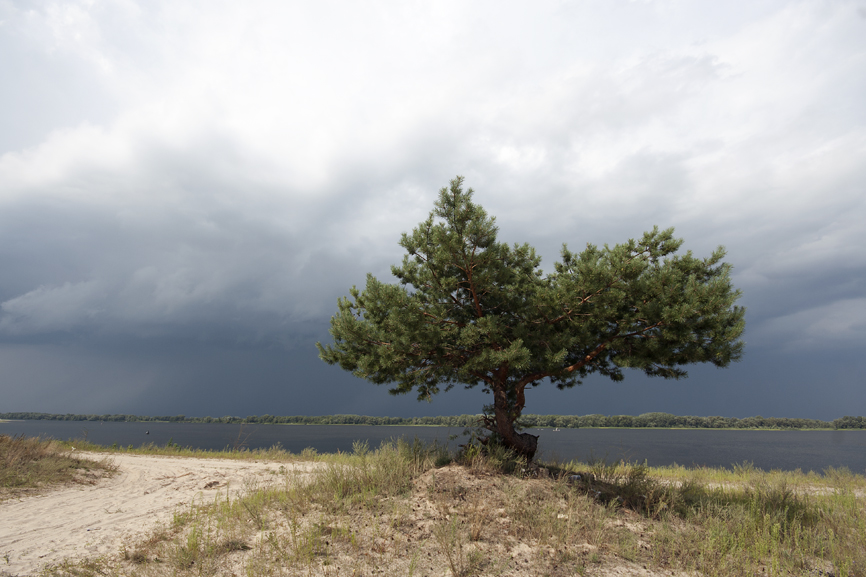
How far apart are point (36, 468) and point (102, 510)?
616 centimetres

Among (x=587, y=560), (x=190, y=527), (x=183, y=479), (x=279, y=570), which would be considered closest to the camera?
(x=279, y=570)

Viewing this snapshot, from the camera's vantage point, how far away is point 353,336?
10305 millimetres

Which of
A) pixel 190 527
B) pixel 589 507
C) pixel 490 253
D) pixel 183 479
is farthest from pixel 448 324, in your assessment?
pixel 183 479

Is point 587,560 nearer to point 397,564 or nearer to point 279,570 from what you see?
point 397,564

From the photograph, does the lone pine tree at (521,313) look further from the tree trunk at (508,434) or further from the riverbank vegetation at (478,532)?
the riverbank vegetation at (478,532)

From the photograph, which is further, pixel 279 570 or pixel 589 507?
pixel 589 507

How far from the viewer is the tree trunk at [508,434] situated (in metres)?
11.5

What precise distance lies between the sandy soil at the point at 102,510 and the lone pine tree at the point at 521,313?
19.0 ft

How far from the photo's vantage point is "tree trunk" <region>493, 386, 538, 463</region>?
37.8 feet

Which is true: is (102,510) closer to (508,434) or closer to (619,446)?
(508,434)

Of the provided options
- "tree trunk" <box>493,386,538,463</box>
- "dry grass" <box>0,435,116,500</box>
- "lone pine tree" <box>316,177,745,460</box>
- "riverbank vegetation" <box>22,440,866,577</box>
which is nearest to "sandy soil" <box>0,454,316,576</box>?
"dry grass" <box>0,435,116,500</box>

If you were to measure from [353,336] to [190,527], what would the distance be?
5.03 m

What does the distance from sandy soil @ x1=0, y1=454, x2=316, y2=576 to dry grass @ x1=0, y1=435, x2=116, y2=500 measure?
0.66 m

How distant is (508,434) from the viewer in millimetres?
11555
